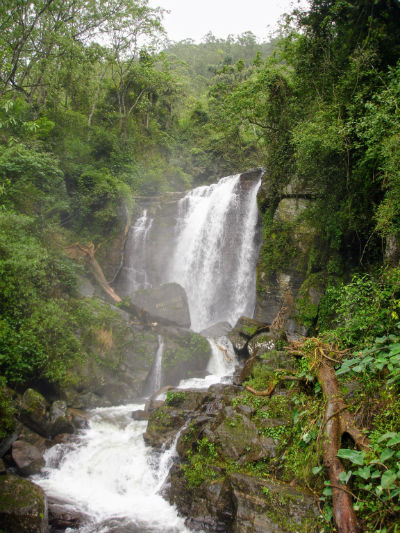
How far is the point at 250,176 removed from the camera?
1814cm

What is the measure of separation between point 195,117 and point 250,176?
1577cm

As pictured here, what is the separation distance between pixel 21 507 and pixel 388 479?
17.5 ft

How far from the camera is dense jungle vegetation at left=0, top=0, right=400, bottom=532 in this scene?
5.59m

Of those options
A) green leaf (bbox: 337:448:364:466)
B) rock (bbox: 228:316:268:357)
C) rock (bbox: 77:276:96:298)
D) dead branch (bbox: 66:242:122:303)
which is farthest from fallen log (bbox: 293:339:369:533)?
dead branch (bbox: 66:242:122:303)

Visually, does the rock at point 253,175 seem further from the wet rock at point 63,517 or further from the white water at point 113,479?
the wet rock at point 63,517

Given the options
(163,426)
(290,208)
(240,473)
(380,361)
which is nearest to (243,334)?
(163,426)

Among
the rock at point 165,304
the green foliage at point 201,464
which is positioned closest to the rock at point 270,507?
the green foliage at point 201,464

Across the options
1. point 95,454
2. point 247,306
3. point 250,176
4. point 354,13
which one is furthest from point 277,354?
point 250,176

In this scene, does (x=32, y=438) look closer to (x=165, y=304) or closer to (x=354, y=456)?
(x=354, y=456)

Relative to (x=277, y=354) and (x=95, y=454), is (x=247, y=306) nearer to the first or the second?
(x=277, y=354)

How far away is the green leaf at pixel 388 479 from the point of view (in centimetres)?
277

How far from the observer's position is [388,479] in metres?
2.79

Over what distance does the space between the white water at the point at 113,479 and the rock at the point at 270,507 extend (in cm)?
129

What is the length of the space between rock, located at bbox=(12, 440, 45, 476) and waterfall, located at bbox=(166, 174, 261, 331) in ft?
35.4
